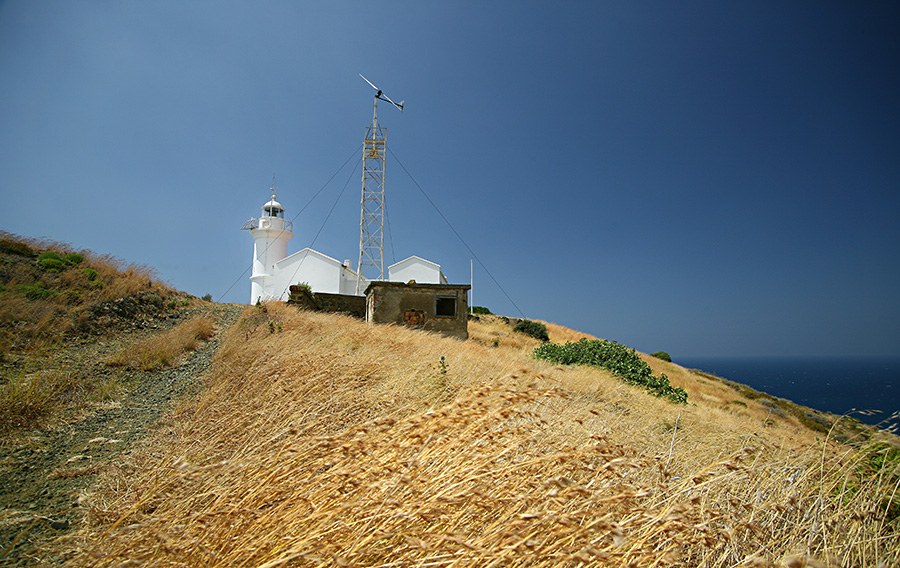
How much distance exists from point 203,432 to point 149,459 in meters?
0.54

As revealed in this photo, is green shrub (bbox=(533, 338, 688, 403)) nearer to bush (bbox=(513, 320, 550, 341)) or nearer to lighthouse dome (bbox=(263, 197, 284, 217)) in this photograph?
bush (bbox=(513, 320, 550, 341))

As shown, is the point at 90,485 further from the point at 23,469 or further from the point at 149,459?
the point at 23,469

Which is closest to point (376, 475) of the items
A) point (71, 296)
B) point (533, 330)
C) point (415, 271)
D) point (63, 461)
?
point (63, 461)

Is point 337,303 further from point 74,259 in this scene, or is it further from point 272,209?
point 272,209

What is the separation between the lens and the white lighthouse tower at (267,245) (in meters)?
31.0

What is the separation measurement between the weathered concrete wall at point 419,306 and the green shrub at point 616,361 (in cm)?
423

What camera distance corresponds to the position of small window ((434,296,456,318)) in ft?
60.5

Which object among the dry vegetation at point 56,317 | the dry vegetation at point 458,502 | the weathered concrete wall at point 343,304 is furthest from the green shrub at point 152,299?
the dry vegetation at point 458,502

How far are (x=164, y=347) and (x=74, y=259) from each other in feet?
35.2

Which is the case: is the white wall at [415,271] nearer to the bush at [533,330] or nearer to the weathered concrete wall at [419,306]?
the bush at [533,330]

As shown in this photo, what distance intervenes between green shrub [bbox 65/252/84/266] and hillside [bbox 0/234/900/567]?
26.3 ft

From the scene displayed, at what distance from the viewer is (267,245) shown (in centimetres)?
3219

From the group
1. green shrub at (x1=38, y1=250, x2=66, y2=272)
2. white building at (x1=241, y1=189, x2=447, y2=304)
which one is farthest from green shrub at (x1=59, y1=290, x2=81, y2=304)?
white building at (x1=241, y1=189, x2=447, y2=304)

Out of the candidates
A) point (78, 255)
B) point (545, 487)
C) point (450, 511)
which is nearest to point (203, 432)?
point (450, 511)
